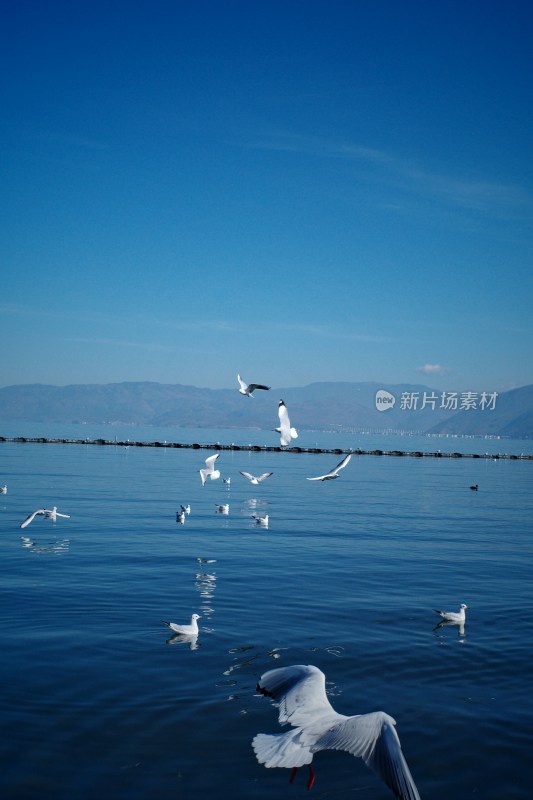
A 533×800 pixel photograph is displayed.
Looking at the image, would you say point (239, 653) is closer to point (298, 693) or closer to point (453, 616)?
point (453, 616)

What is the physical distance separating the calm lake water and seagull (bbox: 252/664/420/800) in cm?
139

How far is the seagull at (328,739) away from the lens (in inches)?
275

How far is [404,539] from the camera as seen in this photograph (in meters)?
29.9

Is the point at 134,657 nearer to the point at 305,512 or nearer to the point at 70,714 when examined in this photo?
the point at 70,714

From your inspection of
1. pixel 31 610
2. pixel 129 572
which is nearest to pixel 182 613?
pixel 31 610

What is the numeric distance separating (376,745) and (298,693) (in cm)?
148

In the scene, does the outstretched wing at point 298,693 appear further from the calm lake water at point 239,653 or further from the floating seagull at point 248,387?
the floating seagull at point 248,387

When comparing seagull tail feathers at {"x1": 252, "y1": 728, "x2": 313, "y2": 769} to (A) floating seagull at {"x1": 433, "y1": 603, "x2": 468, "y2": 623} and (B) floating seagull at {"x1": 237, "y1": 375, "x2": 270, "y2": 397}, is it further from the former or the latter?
(B) floating seagull at {"x1": 237, "y1": 375, "x2": 270, "y2": 397}

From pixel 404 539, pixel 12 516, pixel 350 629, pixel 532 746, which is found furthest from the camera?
pixel 12 516

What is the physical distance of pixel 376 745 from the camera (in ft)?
24.1

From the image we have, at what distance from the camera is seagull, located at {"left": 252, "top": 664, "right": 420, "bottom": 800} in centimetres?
699

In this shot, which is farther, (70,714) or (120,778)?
(70,714)

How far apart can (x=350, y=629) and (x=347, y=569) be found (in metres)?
7.15

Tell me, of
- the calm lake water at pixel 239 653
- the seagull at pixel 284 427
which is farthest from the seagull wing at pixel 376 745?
the seagull at pixel 284 427
